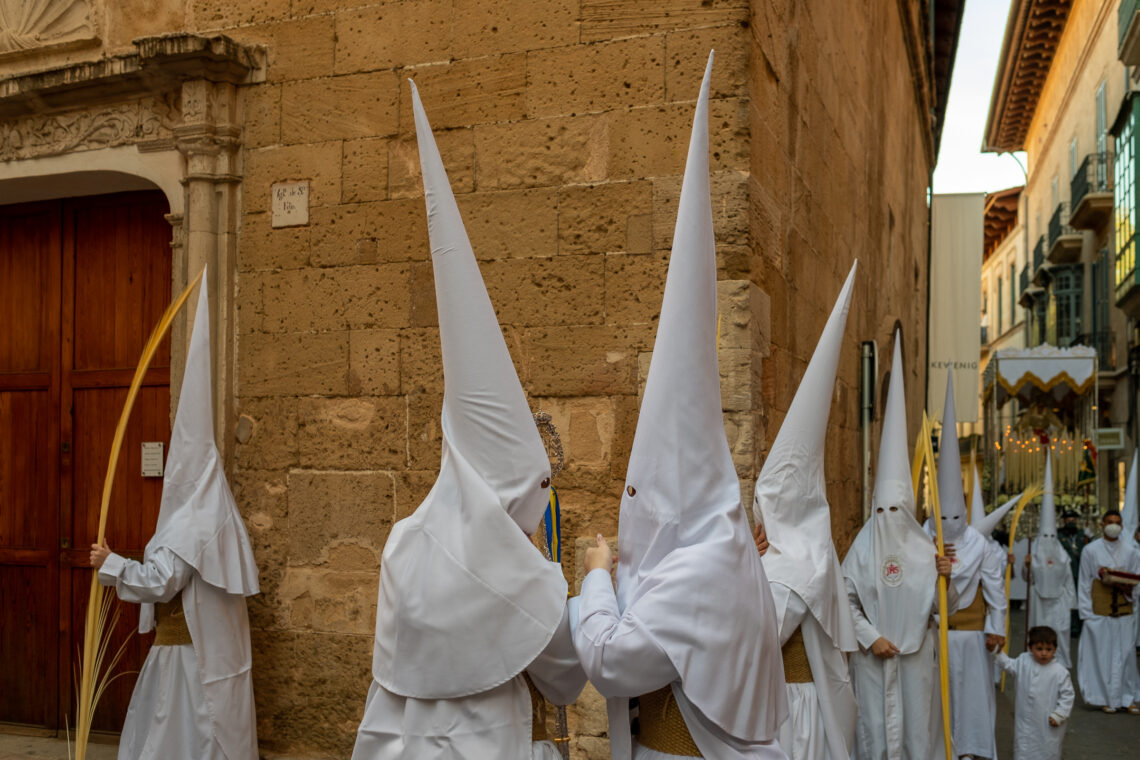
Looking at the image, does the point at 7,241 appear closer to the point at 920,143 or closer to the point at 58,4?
the point at 58,4

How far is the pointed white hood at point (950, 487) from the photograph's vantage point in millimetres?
7727

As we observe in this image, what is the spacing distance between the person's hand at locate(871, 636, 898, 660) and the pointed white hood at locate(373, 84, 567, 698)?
3288mm

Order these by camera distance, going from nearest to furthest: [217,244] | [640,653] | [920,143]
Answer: [640,653], [217,244], [920,143]

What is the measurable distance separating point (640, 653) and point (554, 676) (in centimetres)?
45

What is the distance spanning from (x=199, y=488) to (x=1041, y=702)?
17.1 ft

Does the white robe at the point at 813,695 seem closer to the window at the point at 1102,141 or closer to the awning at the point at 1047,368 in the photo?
the awning at the point at 1047,368

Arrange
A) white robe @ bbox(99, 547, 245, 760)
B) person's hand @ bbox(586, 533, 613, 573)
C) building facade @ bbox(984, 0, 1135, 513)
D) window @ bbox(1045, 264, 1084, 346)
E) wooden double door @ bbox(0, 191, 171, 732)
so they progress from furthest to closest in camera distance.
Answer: window @ bbox(1045, 264, 1084, 346)
building facade @ bbox(984, 0, 1135, 513)
wooden double door @ bbox(0, 191, 171, 732)
white robe @ bbox(99, 547, 245, 760)
person's hand @ bbox(586, 533, 613, 573)

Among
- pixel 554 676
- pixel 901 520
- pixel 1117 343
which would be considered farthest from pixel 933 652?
pixel 1117 343

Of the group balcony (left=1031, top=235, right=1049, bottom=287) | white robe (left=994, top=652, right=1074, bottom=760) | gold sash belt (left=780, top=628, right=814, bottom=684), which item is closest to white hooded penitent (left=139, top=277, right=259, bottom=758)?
gold sash belt (left=780, top=628, right=814, bottom=684)

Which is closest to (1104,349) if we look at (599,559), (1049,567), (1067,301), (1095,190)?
(1067,301)

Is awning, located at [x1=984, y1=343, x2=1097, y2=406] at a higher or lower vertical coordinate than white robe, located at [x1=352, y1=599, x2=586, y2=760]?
higher

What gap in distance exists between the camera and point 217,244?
20.9 feet

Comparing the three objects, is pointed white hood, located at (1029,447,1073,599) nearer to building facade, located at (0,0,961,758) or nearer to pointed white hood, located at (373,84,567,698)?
building facade, located at (0,0,961,758)

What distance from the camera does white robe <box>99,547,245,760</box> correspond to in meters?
5.39
